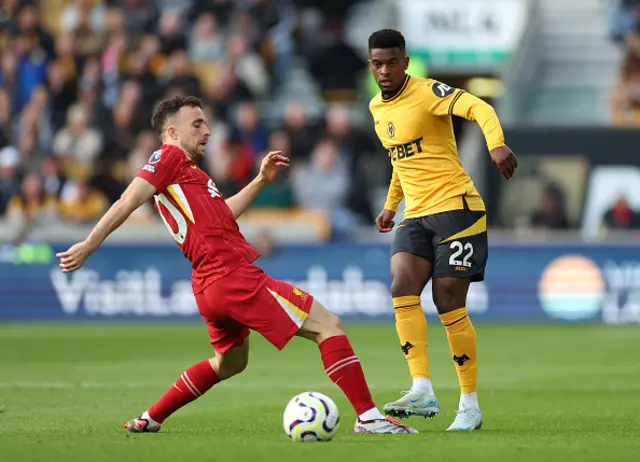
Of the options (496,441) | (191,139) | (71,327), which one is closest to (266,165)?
(191,139)

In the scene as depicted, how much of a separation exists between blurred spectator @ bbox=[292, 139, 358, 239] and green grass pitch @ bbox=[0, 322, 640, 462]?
7.63 ft

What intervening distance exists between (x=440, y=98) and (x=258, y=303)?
183cm

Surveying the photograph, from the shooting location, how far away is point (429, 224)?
830 cm

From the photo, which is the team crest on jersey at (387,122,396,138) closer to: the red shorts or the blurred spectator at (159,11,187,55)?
the red shorts

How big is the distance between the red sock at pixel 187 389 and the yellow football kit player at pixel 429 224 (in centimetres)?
126

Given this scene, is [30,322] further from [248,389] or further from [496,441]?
[496,441]

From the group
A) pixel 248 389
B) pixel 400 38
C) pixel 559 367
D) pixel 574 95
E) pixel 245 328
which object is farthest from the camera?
pixel 574 95

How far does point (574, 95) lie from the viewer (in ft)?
74.9

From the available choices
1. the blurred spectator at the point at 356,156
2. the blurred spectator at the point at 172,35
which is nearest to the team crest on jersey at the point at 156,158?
the blurred spectator at the point at 356,156

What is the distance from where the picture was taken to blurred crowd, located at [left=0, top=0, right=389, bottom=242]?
64.0 ft

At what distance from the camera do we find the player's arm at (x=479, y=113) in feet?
24.6

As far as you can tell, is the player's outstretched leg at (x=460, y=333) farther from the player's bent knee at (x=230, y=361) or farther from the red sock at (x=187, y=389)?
the red sock at (x=187, y=389)

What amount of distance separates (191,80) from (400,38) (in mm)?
12789

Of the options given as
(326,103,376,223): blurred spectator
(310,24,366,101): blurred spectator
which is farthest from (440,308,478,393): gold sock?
(310,24,366,101): blurred spectator
